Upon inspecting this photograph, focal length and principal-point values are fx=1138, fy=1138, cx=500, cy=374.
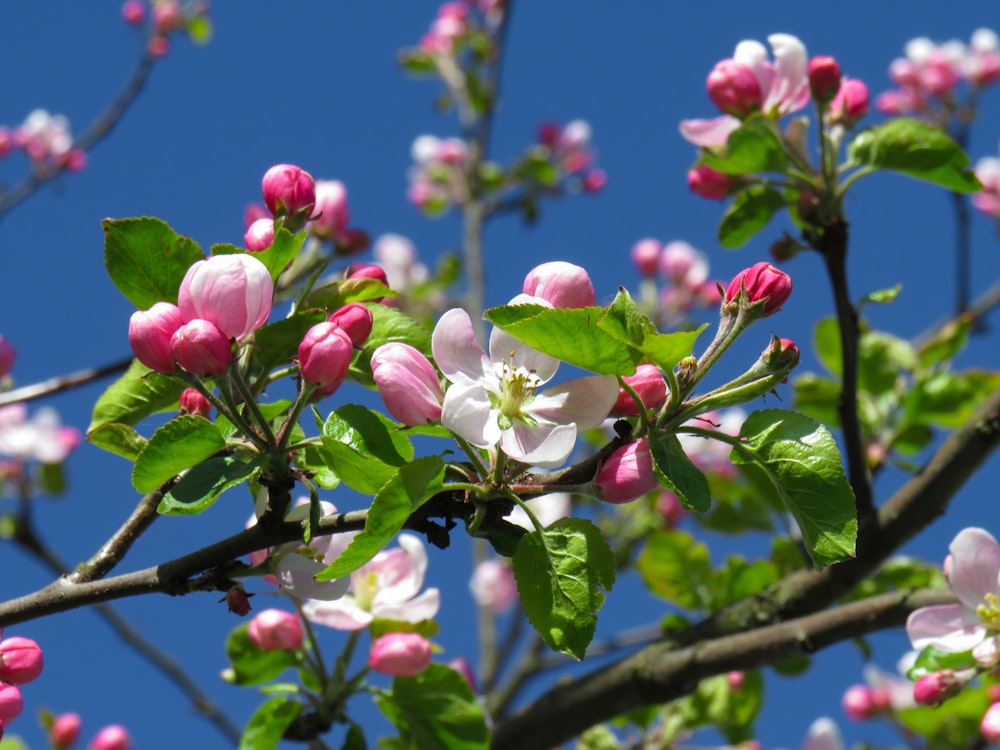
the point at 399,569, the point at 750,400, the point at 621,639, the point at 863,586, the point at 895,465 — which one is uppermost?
the point at 750,400

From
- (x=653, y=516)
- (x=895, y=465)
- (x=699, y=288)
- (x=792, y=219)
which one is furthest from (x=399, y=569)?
(x=699, y=288)

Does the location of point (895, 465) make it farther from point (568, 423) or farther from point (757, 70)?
point (568, 423)

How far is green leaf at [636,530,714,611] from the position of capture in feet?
7.50

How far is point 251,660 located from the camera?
68.7 inches

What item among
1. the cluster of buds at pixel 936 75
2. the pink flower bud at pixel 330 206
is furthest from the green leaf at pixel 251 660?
the cluster of buds at pixel 936 75

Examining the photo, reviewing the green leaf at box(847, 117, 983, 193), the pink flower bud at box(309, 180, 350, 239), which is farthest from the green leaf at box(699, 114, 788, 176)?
the pink flower bud at box(309, 180, 350, 239)

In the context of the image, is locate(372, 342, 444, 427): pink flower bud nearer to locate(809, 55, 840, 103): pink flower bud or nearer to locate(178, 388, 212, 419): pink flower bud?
locate(178, 388, 212, 419): pink flower bud

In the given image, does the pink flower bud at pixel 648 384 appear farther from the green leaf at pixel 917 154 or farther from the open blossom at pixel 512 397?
the green leaf at pixel 917 154

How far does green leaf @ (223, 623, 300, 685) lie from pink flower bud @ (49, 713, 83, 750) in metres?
0.87

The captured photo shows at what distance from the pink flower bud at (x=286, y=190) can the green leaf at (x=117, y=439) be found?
0.32 meters

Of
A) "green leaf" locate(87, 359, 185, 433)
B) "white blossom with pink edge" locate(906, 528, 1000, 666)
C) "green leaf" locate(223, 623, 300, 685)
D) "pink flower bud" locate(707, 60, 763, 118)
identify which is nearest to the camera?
"green leaf" locate(87, 359, 185, 433)

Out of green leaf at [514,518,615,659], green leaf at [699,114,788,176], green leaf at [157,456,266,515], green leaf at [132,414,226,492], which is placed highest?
green leaf at [699,114,788,176]

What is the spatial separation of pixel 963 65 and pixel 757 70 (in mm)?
Answer: 4059

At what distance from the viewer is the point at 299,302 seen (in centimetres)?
131
